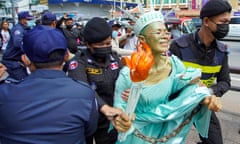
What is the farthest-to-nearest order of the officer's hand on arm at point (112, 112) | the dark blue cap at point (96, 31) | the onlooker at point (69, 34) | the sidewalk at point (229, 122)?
1. the onlooker at point (69, 34)
2. the sidewalk at point (229, 122)
3. the dark blue cap at point (96, 31)
4. the officer's hand on arm at point (112, 112)

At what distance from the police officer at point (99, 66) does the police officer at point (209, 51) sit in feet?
1.79

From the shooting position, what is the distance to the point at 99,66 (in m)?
2.34

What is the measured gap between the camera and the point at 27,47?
151 centimetres

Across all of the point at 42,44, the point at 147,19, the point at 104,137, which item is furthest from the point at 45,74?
the point at 104,137

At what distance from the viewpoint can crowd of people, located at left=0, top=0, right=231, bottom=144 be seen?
1.42 meters

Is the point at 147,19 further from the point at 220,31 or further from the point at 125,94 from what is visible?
the point at 220,31

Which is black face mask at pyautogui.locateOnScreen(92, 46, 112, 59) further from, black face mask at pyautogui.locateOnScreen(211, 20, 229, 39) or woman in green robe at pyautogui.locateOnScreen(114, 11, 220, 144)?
black face mask at pyautogui.locateOnScreen(211, 20, 229, 39)

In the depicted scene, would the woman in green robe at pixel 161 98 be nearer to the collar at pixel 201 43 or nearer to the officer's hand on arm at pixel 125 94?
the officer's hand on arm at pixel 125 94

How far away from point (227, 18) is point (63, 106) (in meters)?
1.53

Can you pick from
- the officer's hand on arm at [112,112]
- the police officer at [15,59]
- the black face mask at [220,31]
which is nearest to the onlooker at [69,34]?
the police officer at [15,59]

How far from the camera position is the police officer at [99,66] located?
7.41 feet

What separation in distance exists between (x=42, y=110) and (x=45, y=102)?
4 centimetres

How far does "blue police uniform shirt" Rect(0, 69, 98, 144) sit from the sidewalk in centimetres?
279

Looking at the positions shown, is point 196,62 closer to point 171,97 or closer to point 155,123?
point 171,97
